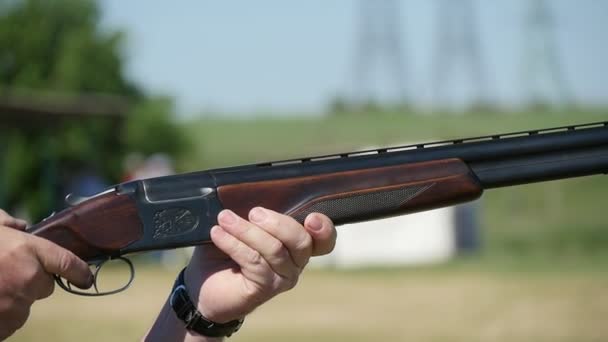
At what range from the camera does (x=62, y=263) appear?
2.90 m

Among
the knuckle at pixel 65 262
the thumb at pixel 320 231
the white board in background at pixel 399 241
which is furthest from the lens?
the white board in background at pixel 399 241

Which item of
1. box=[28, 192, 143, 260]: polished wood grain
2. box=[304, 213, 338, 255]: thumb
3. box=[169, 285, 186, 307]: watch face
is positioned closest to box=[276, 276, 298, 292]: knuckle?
box=[304, 213, 338, 255]: thumb

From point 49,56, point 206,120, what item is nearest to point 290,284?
point 49,56

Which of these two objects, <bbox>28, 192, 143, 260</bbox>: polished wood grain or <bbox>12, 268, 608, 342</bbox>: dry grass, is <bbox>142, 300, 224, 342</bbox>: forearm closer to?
<bbox>28, 192, 143, 260</bbox>: polished wood grain

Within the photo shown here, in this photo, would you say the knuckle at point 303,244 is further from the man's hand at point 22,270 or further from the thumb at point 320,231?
the man's hand at point 22,270

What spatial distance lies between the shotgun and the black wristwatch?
0.18 metres

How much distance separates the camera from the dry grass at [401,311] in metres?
12.6

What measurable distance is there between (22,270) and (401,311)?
12.2 meters

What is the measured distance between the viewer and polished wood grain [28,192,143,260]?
3164 millimetres

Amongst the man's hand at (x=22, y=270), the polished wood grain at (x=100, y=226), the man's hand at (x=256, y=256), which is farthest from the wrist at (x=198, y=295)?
the man's hand at (x=22, y=270)

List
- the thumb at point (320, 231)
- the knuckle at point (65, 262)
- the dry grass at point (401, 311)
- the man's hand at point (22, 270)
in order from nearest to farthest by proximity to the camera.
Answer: the man's hand at point (22, 270) < the knuckle at point (65, 262) < the thumb at point (320, 231) < the dry grass at point (401, 311)

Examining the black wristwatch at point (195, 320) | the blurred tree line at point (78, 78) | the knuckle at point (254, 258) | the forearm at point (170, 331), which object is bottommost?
the blurred tree line at point (78, 78)

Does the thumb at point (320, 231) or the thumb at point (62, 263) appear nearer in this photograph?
the thumb at point (62, 263)

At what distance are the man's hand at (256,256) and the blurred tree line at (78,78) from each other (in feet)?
109
